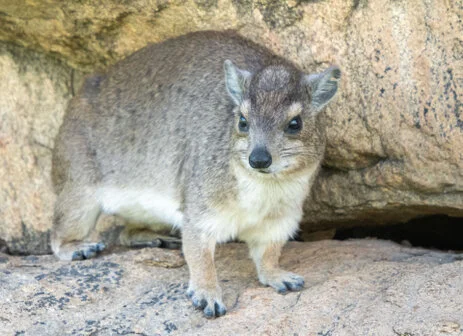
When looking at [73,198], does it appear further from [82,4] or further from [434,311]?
[434,311]

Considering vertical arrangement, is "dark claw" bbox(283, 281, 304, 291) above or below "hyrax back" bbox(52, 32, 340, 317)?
below

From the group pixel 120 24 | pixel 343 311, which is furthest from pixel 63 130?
pixel 343 311

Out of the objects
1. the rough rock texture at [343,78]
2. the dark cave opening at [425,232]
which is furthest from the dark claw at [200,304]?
the dark cave opening at [425,232]

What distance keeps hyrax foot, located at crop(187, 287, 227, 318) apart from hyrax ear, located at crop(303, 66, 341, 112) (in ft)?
5.92

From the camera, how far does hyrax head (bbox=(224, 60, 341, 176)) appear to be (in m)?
6.06

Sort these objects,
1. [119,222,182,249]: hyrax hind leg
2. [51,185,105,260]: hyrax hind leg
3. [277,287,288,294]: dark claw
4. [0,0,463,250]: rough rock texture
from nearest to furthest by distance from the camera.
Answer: [277,287,288,294]: dark claw
[0,0,463,250]: rough rock texture
[51,185,105,260]: hyrax hind leg
[119,222,182,249]: hyrax hind leg

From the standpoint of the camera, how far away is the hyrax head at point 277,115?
6.06m

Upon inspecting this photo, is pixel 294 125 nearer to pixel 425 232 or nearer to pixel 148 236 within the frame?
pixel 148 236

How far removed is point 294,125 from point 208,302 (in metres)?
1.61

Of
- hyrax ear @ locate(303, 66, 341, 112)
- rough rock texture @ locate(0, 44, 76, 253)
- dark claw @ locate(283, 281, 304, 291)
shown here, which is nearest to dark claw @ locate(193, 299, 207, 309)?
dark claw @ locate(283, 281, 304, 291)

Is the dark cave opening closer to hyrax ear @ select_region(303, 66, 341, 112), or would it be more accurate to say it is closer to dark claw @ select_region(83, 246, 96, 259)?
hyrax ear @ select_region(303, 66, 341, 112)

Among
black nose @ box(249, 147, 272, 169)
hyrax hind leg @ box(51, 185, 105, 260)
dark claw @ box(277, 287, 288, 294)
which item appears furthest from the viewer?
hyrax hind leg @ box(51, 185, 105, 260)

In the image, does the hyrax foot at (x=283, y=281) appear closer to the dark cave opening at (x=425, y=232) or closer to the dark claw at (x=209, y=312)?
the dark claw at (x=209, y=312)

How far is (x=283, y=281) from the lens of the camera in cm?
655
